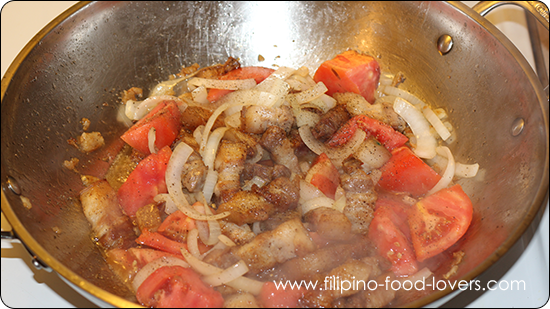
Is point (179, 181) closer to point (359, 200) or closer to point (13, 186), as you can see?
point (13, 186)

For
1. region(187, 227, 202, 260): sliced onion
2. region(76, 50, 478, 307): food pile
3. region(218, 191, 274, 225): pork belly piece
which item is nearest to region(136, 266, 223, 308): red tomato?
region(76, 50, 478, 307): food pile

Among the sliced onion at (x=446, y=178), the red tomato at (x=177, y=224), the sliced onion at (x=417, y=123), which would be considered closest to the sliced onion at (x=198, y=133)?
the red tomato at (x=177, y=224)

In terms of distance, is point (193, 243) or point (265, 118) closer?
point (193, 243)

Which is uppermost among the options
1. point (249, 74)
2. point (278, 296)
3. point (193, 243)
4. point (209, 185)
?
point (249, 74)

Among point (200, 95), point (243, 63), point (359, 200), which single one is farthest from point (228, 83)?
point (359, 200)

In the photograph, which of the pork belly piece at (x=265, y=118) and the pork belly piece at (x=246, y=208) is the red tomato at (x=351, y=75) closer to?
the pork belly piece at (x=265, y=118)
